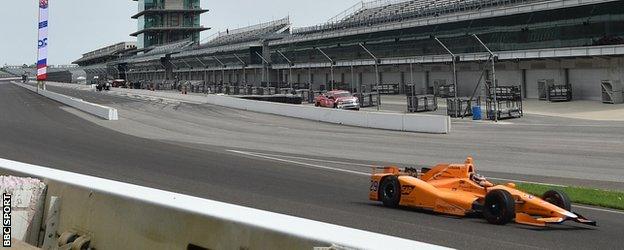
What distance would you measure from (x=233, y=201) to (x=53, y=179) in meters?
5.60

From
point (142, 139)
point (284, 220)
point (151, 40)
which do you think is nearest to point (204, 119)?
point (142, 139)

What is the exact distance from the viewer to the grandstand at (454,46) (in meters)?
42.9

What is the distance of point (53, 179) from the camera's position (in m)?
5.66

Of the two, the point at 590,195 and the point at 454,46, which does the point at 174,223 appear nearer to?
the point at 590,195

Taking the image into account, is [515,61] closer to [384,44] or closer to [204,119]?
[384,44]

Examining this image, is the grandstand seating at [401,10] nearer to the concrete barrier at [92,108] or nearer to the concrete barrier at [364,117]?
the concrete barrier at [364,117]

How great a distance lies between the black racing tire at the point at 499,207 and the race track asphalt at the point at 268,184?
0.43 feet

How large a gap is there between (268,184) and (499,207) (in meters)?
5.88

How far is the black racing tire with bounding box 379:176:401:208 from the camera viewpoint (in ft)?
36.2

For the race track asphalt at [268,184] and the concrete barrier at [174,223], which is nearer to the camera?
the concrete barrier at [174,223]

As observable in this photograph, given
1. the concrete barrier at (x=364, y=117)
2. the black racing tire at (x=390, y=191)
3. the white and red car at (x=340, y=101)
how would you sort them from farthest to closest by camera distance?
the white and red car at (x=340, y=101), the concrete barrier at (x=364, y=117), the black racing tire at (x=390, y=191)

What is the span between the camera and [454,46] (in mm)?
55156

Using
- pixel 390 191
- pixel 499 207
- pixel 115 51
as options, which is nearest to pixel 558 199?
pixel 499 207

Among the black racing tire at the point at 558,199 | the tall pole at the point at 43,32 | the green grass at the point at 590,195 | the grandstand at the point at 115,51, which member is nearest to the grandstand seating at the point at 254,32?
the tall pole at the point at 43,32
